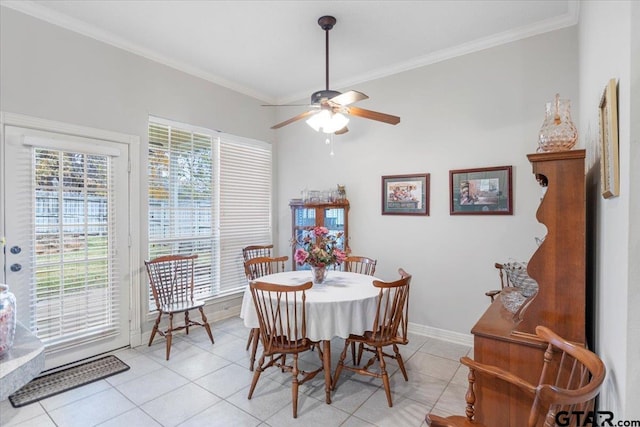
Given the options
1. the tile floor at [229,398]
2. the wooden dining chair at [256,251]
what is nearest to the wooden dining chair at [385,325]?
the tile floor at [229,398]

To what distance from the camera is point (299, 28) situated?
3150 mm

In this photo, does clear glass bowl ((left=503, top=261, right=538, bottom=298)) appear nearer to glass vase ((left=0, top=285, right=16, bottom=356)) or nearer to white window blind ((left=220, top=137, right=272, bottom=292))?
glass vase ((left=0, top=285, right=16, bottom=356))

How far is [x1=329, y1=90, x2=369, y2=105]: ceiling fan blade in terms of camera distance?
2480mm

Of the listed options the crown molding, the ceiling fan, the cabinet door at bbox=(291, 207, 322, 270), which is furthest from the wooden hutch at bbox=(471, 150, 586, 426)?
the crown molding

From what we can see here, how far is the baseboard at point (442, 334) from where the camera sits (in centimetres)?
350

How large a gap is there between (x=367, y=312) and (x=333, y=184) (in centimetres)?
231

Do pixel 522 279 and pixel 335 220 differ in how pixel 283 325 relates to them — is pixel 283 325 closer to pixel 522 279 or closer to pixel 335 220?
pixel 522 279

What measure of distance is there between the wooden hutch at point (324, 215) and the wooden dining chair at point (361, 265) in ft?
0.90

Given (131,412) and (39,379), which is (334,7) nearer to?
(131,412)

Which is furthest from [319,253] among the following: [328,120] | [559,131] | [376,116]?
[559,131]

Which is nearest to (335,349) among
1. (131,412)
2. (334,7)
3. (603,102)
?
(131,412)

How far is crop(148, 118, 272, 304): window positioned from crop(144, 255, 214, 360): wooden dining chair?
9.7 inches

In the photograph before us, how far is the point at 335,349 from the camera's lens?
3.39 m

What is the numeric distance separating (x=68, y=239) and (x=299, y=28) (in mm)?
2990
